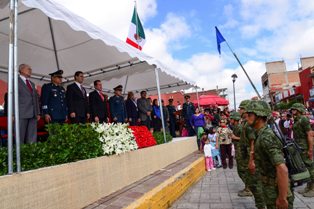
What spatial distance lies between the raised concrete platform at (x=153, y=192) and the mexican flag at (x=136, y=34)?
4.79m

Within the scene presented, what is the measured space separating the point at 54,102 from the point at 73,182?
273 cm

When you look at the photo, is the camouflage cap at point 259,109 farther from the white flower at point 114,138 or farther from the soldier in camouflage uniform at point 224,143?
the soldier in camouflage uniform at point 224,143

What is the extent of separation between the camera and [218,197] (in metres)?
6.96

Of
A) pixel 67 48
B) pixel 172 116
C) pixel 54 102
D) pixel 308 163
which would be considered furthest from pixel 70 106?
pixel 172 116

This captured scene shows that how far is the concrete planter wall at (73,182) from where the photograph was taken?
3.50 m

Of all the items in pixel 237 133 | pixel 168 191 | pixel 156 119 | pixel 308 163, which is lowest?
pixel 168 191

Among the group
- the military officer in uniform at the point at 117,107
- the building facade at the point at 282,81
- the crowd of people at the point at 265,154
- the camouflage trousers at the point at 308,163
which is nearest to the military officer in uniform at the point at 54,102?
the military officer in uniform at the point at 117,107

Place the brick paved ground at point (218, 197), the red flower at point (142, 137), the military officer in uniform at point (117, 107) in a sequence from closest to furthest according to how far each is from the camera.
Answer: the brick paved ground at point (218, 197)
the red flower at point (142, 137)
the military officer in uniform at point (117, 107)

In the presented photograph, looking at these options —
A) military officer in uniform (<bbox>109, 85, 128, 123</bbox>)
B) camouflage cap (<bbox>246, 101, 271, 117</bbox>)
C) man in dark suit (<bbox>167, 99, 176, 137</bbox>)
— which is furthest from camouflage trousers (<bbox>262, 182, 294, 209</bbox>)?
man in dark suit (<bbox>167, 99, 176, 137</bbox>)

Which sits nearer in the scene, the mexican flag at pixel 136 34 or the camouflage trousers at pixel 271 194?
the camouflage trousers at pixel 271 194

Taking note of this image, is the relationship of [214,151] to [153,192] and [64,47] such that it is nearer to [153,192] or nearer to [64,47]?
[64,47]

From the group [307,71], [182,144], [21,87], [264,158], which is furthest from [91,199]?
[307,71]

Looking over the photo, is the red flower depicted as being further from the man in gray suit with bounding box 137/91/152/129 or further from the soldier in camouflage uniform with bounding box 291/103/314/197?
the soldier in camouflage uniform with bounding box 291/103/314/197

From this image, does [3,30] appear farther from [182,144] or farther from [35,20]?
[182,144]
